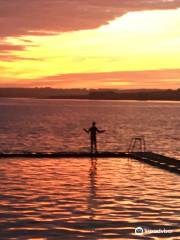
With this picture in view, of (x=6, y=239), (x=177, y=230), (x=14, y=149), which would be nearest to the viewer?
(x=6, y=239)

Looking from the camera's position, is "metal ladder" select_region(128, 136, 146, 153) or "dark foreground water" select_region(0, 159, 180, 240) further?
"metal ladder" select_region(128, 136, 146, 153)

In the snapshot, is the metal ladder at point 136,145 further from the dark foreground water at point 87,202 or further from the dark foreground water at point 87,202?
the dark foreground water at point 87,202

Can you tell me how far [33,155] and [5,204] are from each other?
15.0 m

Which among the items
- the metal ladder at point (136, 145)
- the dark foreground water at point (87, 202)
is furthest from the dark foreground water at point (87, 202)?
the metal ladder at point (136, 145)

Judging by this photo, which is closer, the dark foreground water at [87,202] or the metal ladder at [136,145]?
the dark foreground water at [87,202]

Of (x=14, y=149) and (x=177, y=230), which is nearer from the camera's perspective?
(x=177, y=230)

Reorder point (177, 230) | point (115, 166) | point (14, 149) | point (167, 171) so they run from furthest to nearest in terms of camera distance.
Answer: point (14, 149), point (115, 166), point (167, 171), point (177, 230)

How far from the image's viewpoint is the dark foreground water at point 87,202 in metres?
13.7

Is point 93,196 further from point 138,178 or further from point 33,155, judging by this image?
point 33,155

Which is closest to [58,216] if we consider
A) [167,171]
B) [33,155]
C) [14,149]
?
[167,171]

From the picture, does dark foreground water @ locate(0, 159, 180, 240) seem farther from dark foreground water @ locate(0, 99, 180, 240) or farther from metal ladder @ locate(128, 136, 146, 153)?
metal ladder @ locate(128, 136, 146, 153)

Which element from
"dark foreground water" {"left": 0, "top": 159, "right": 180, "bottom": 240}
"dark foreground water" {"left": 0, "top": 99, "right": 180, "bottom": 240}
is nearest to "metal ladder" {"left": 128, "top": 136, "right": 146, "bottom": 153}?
"dark foreground water" {"left": 0, "top": 99, "right": 180, "bottom": 240}

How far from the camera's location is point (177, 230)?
13.9 m

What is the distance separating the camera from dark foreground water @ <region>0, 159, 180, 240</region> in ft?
45.0
